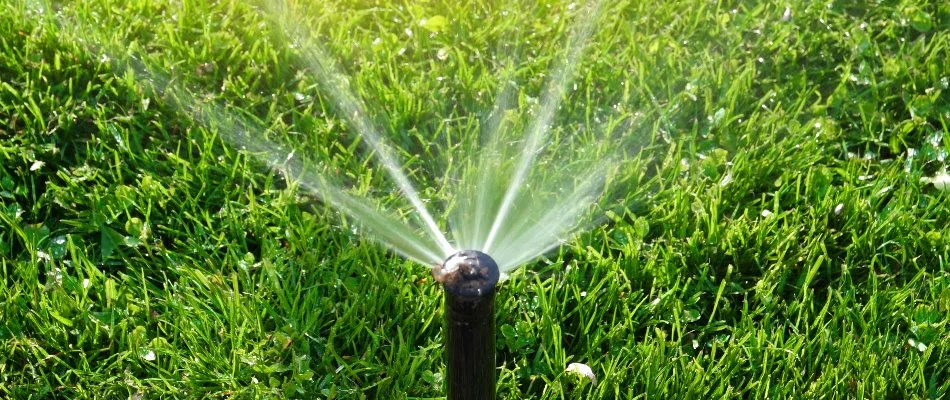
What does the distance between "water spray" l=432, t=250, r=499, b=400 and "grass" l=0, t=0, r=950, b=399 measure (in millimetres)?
552

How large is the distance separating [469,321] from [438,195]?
1211 millimetres

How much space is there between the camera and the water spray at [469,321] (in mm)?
1837

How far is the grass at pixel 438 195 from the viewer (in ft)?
8.72

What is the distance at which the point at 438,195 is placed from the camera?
309cm

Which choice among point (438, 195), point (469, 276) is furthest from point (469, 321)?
point (438, 195)

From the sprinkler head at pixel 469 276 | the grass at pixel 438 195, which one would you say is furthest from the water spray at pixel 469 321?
the grass at pixel 438 195

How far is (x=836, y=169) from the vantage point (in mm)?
3197

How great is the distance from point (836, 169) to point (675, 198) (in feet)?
1.63

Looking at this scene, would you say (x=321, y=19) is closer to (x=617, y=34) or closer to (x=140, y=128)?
(x=140, y=128)

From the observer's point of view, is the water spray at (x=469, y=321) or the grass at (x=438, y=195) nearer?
the water spray at (x=469, y=321)

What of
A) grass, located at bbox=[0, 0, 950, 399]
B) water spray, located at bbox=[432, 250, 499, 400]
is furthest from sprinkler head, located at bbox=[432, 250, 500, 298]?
grass, located at bbox=[0, 0, 950, 399]

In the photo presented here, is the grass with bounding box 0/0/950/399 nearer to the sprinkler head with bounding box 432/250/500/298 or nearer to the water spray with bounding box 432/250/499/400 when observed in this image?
the water spray with bounding box 432/250/499/400

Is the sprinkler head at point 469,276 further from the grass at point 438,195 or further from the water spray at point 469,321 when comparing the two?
the grass at point 438,195

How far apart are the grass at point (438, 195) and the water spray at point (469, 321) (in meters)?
0.55
